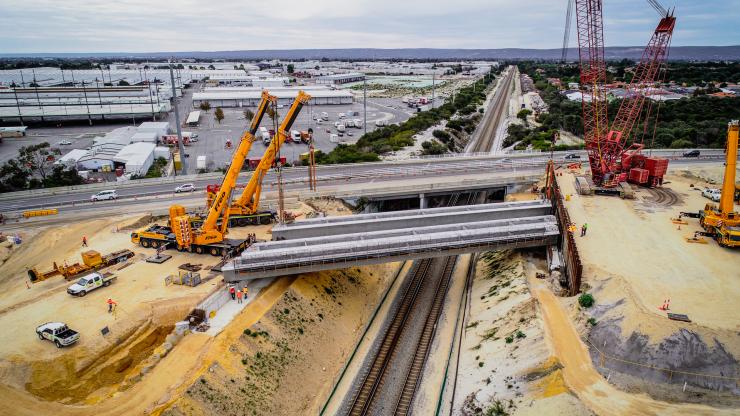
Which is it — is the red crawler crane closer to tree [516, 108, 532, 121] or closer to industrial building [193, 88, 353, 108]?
tree [516, 108, 532, 121]

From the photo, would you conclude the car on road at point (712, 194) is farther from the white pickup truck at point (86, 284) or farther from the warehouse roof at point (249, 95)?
the warehouse roof at point (249, 95)

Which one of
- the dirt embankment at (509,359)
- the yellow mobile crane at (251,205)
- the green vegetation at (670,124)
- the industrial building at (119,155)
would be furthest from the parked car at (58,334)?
the green vegetation at (670,124)

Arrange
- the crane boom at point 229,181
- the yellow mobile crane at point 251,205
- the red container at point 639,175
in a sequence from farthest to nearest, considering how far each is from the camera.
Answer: the red container at point 639,175 → the yellow mobile crane at point 251,205 → the crane boom at point 229,181

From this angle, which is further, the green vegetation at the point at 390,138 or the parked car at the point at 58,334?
the green vegetation at the point at 390,138

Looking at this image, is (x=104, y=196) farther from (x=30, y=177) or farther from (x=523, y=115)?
(x=523, y=115)

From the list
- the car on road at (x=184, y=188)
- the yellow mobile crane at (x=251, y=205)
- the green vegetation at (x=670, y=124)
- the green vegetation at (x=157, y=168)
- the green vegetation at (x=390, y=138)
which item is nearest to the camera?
the yellow mobile crane at (x=251, y=205)

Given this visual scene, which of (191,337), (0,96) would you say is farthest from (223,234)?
(0,96)

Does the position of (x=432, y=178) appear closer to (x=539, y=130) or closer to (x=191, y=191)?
(x=191, y=191)
